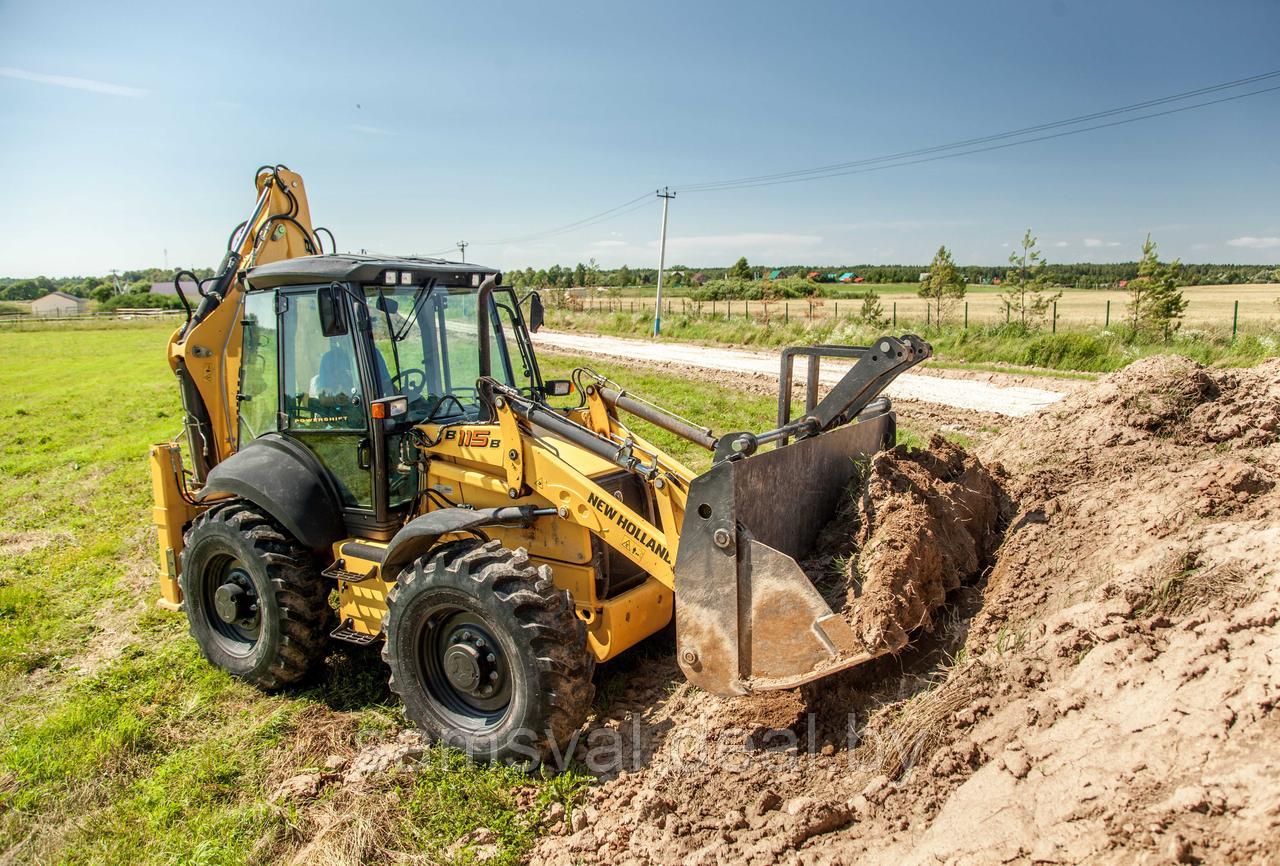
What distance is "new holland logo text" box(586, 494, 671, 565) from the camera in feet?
14.8

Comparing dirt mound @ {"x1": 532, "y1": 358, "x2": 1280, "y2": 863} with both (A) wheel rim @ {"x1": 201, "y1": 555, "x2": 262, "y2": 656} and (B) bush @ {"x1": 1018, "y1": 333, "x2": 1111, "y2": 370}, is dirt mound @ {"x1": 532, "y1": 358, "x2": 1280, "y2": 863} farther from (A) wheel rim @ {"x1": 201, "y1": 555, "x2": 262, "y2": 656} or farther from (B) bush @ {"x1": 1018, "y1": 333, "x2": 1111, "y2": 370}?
(B) bush @ {"x1": 1018, "y1": 333, "x2": 1111, "y2": 370}

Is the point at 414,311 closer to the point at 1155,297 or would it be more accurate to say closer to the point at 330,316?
the point at 330,316

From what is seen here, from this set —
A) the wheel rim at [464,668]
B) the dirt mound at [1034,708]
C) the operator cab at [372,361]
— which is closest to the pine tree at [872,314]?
the dirt mound at [1034,708]

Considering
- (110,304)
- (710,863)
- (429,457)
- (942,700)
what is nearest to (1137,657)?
(942,700)

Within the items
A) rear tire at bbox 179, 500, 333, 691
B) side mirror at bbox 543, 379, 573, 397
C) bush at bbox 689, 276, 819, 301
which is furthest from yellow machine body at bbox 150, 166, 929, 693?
bush at bbox 689, 276, 819, 301

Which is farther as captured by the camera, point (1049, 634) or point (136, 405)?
point (136, 405)

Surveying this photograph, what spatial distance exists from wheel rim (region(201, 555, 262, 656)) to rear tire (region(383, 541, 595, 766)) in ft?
5.15

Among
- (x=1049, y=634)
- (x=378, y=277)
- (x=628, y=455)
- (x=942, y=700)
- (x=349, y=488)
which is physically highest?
(x=378, y=277)

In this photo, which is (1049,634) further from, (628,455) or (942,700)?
(628,455)

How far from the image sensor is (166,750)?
5141 millimetres

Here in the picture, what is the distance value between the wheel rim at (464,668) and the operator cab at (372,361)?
35.8 inches

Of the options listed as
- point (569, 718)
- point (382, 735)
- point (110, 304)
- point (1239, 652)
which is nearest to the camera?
point (1239, 652)

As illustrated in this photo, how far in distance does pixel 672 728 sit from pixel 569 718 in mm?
663

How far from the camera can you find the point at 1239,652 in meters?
3.12
